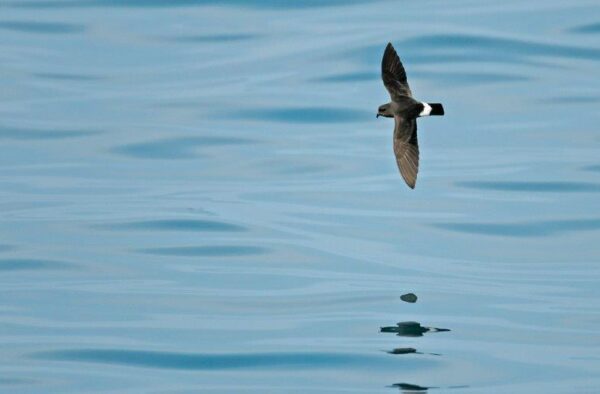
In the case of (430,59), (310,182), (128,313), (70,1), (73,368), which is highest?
(70,1)

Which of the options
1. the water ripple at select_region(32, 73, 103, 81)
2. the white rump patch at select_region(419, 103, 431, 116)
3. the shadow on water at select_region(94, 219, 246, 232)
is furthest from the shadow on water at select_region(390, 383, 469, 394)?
the water ripple at select_region(32, 73, 103, 81)

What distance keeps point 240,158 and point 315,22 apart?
342 centimetres

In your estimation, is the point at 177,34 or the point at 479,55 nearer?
the point at 479,55

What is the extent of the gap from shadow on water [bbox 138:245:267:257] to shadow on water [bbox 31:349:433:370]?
2594 mm

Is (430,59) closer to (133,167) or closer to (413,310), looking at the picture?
(133,167)

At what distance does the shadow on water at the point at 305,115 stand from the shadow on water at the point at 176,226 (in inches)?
105

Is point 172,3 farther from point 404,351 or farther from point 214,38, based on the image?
point 404,351

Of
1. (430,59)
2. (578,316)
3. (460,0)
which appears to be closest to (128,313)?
(578,316)

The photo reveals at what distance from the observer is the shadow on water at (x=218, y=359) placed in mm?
12422

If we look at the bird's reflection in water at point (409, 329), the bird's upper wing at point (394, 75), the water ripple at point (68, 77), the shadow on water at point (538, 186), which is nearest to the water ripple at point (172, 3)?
the water ripple at point (68, 77)

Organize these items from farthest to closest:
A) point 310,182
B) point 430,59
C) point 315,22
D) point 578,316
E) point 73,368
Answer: point 315,22 → point 430,59 → point 310,182 → point 578,316 → point 73,368

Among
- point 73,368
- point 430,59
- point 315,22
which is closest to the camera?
point 73,368

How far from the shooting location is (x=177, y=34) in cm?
2086

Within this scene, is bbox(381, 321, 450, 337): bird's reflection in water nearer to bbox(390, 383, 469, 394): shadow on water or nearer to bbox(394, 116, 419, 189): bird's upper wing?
bbox(390, 383, 469, 394): shadow on water
